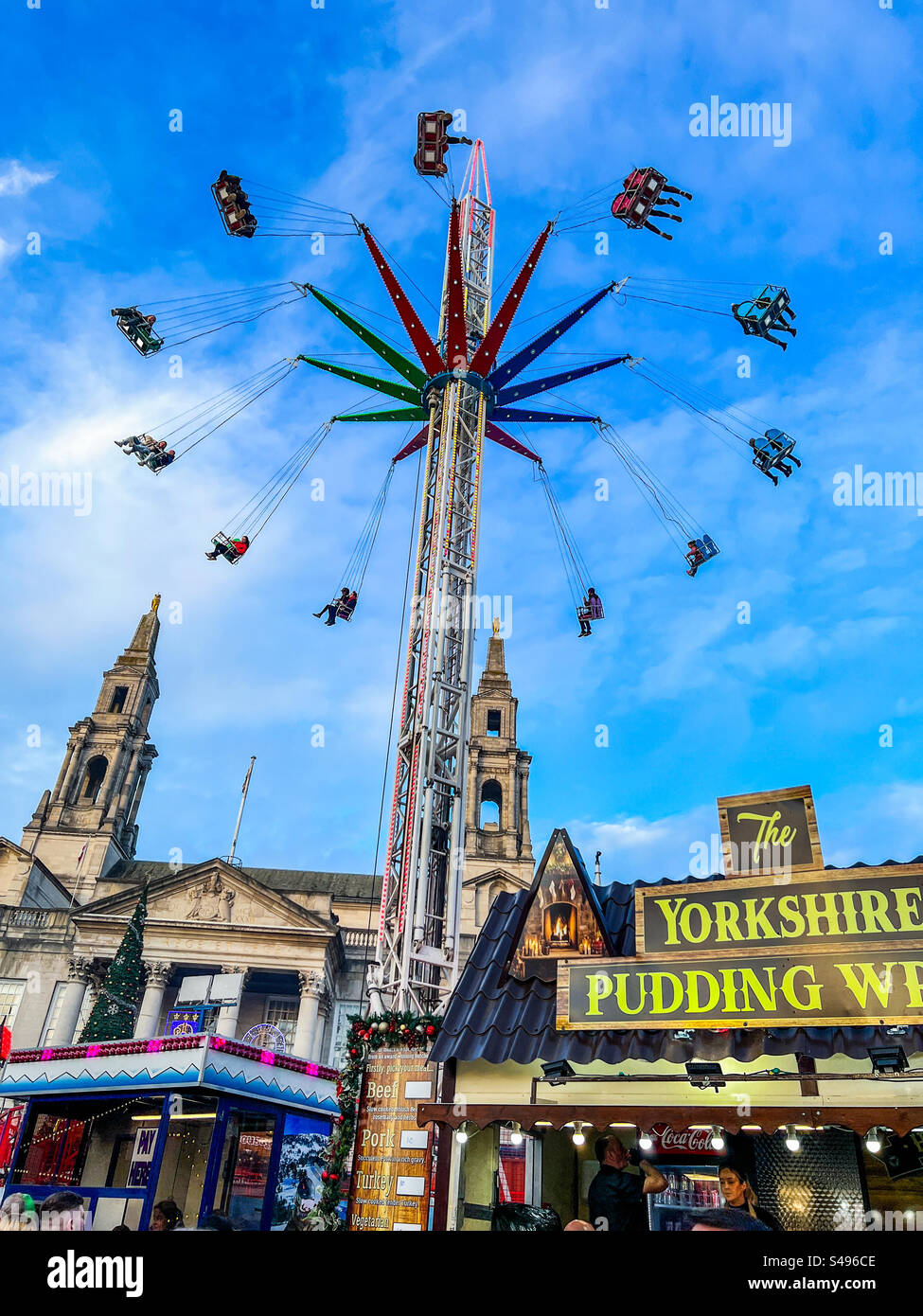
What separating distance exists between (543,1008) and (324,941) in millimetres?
31636

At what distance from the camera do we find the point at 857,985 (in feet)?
31.4

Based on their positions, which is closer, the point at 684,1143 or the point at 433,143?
the point at 684,1143

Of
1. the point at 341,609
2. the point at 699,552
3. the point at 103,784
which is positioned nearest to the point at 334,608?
the point at 341,609

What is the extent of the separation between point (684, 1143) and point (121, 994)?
29915mm

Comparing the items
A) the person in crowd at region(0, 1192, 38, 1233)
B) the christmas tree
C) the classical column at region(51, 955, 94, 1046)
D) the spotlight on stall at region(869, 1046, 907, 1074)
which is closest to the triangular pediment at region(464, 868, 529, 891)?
the christmas tree

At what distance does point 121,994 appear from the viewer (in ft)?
115

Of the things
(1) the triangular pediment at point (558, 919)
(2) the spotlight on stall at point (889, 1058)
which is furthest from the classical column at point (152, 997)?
(2) the spotlight on stall at point (889, 1058)

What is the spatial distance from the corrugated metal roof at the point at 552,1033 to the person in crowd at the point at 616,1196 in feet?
4.21

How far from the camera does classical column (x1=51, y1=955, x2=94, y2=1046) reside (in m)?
38.8

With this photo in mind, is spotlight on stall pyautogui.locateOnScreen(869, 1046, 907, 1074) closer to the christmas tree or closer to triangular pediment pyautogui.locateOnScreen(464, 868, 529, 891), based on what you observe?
the christmas tree

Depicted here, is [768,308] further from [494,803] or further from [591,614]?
[494,803]

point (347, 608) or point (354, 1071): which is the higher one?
point (347, 608)

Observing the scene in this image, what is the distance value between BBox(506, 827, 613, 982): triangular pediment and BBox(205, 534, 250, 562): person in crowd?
13171 mm
